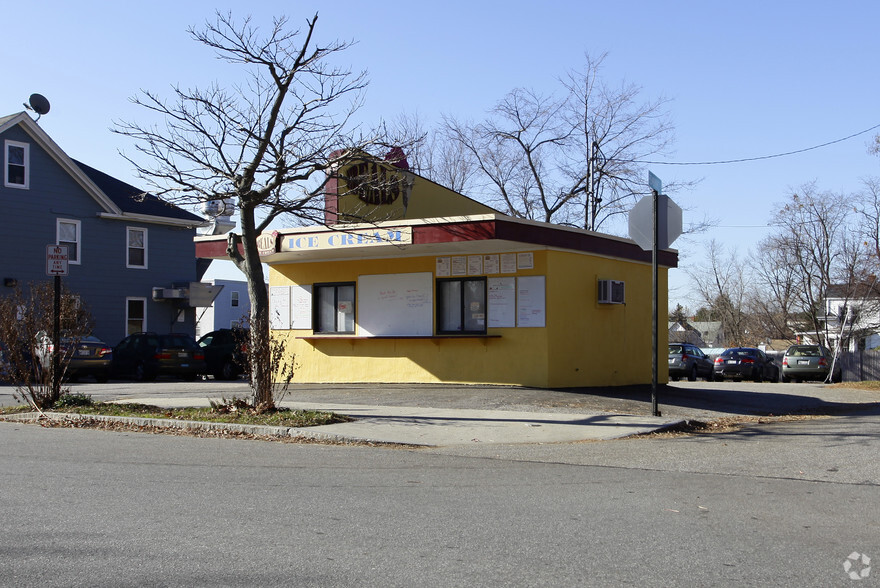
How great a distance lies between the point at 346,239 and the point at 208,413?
5.77 metres

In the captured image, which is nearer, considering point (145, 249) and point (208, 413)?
point (208, 413)

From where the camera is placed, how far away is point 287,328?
21016 millimetres

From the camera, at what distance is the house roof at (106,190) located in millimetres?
30141

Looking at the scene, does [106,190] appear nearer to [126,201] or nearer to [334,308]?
[126,201]

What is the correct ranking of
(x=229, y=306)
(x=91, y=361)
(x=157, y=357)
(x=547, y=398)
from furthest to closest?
(x=229, y=306) < (x=157, y=357) < (x=91, y=361) < (x=547, y=398)

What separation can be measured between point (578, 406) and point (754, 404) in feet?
14.9

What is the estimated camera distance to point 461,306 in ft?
60.3

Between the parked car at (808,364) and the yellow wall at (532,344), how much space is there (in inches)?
563

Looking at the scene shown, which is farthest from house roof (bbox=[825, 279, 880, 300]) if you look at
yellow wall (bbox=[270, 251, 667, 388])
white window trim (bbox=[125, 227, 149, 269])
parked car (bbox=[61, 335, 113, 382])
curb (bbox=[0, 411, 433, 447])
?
white window trim (bbox=[125, 227, 149, 269])

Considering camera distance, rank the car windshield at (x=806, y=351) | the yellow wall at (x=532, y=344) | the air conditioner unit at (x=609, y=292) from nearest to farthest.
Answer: the yellow wall at (x=532, y=344), the air conditioner unit at (x=609, y=292), the car windshield at (x=806, y=351)

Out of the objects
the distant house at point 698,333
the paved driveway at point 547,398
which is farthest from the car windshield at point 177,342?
the distant house at point 698,333

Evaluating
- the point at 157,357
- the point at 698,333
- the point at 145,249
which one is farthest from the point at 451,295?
the point at 698,333

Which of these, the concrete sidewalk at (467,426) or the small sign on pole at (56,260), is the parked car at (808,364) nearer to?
the concrete sidewalk at (467,426)

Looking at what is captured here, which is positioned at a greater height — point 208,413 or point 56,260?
point 56,260
